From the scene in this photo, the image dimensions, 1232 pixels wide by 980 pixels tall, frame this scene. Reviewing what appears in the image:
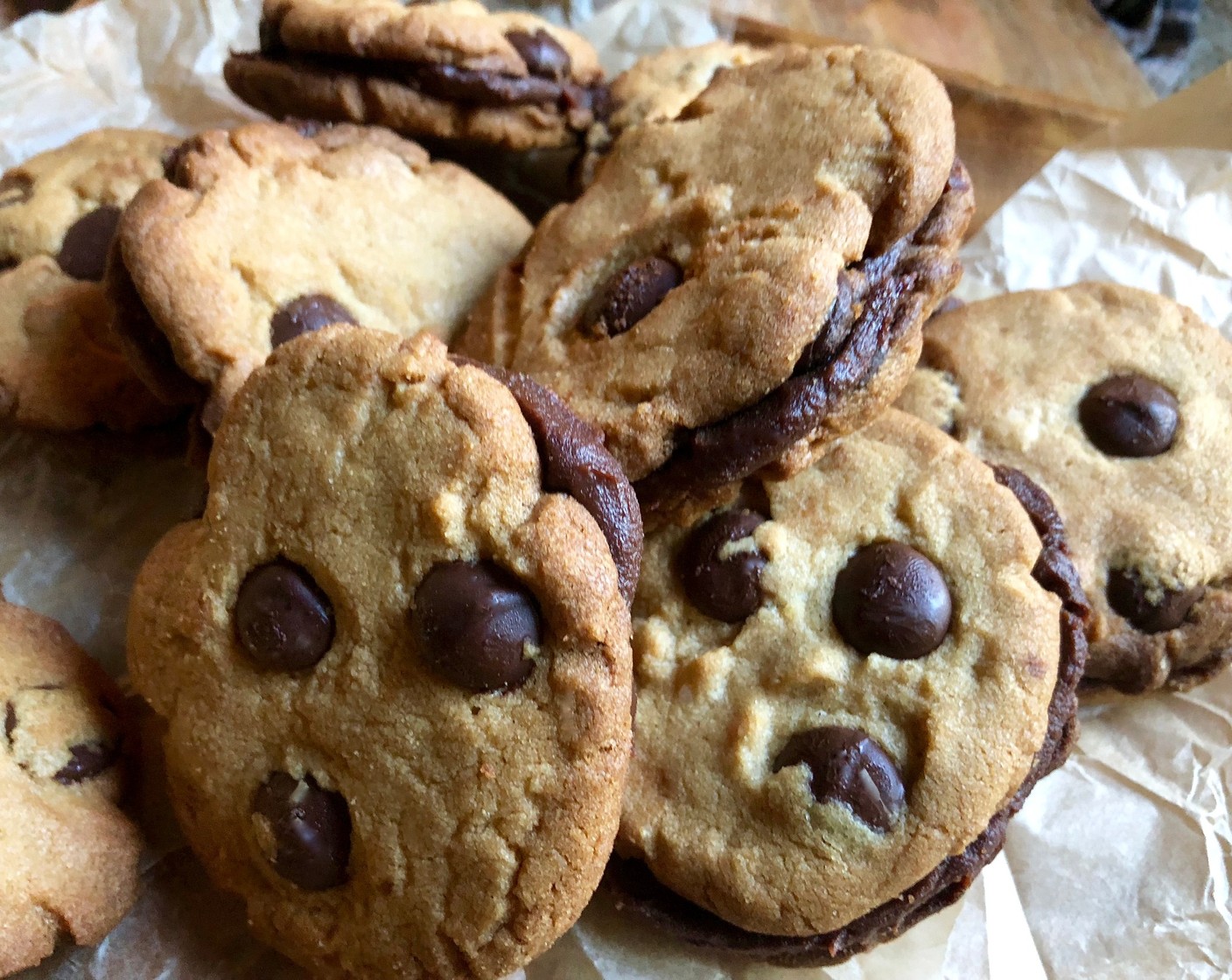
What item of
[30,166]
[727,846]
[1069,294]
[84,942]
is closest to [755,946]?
[727,846]

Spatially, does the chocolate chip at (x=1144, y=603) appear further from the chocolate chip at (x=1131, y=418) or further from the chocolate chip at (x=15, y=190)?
the chocolate chip at (x=15, y=190)

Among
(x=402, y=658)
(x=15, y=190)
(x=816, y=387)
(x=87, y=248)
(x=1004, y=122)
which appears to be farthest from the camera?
(x=1004, y=122)

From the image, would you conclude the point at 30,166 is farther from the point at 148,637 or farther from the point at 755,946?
the point at 755,946

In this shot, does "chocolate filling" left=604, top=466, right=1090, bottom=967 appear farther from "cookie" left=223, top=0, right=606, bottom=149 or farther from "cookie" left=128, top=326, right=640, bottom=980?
"cookie" left=223, top=0, right=606, bottom=149

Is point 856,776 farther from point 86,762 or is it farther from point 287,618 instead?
point 86,762

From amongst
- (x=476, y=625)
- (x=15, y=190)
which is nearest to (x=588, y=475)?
(x=476, y=625)

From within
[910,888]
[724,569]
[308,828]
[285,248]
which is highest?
[285,248]

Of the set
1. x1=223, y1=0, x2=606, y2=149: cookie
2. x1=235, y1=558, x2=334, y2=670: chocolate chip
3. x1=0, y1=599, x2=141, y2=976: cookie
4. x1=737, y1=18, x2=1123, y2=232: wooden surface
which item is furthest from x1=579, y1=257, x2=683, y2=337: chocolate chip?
x1=737, y1=18, x2=1123, y2=232: wooden surface

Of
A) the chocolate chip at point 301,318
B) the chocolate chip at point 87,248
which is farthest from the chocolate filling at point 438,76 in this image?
the chocolate chip at point 301,318
